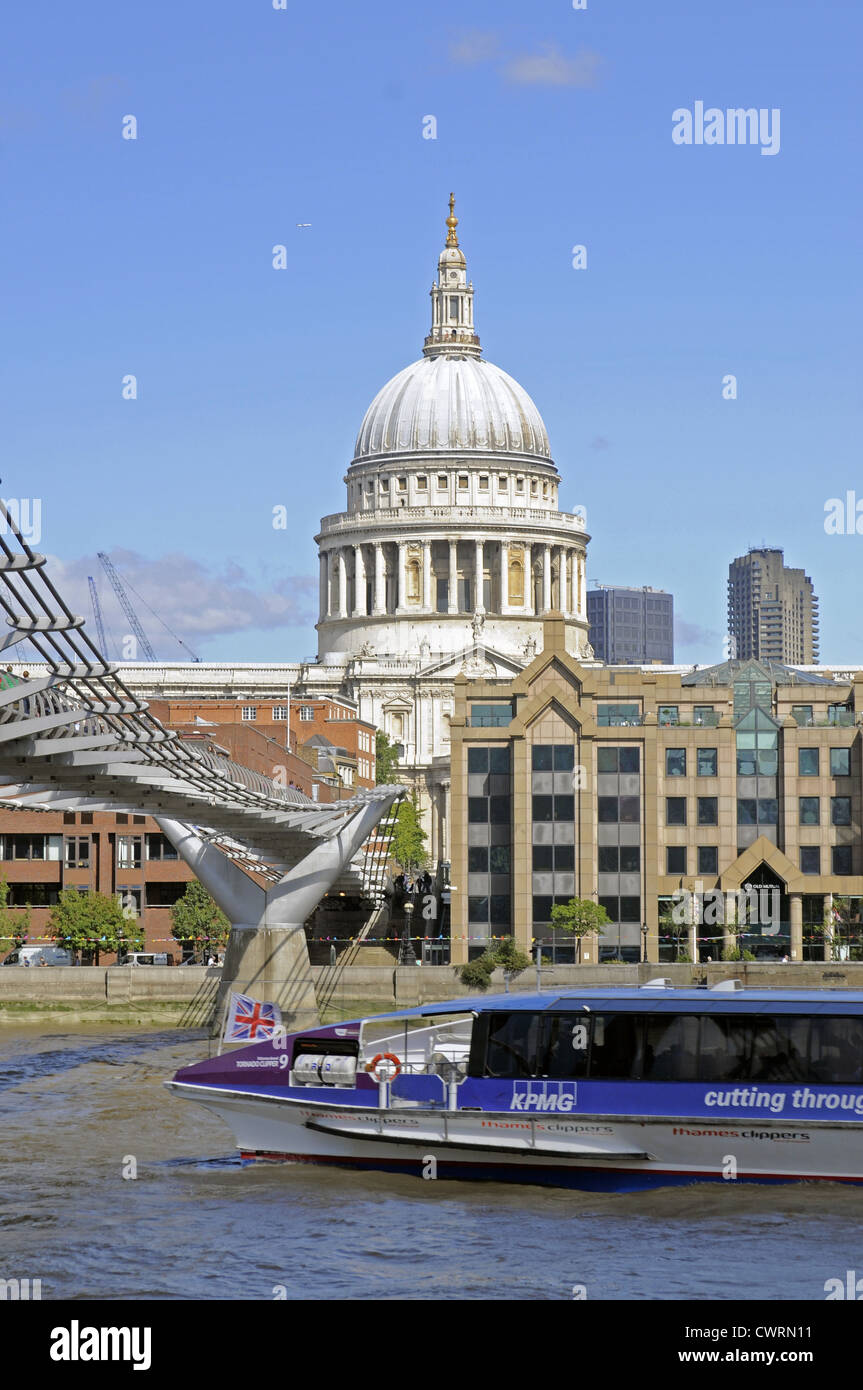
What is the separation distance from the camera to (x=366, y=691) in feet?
588

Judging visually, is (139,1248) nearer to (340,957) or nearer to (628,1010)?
(628,1010)

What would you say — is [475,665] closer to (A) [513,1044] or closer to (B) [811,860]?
(B) [811,860]

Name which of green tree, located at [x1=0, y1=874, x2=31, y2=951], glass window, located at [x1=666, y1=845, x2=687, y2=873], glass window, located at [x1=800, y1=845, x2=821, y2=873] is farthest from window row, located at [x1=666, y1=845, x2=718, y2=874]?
green tree, located at [x1=0, y1=874, x2=31, y2=951]

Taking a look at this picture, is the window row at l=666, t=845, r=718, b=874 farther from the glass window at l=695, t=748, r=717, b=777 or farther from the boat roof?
the boat roof

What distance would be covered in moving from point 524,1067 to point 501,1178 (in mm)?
1586

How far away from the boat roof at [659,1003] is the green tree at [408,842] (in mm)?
79466

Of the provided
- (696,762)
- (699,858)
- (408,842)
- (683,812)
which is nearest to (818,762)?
(696,762)

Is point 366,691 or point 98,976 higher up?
point 366,691

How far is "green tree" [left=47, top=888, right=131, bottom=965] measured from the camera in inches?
3280

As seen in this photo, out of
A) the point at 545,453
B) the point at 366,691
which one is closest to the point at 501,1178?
the point at 366,691

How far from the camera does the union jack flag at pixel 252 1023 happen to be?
35125mm

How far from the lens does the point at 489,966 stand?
72250mm

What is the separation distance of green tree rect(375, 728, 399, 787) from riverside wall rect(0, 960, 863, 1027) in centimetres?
7684
